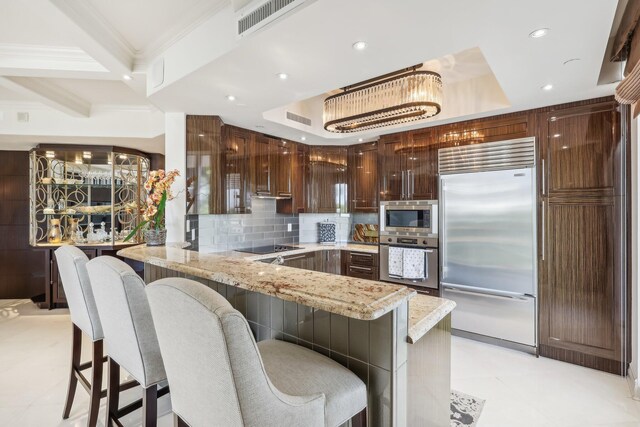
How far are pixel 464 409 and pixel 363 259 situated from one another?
2304 millimetres

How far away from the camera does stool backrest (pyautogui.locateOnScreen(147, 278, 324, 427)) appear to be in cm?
77

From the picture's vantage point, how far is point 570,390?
2.45 m

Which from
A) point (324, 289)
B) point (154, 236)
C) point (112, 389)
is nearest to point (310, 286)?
point (324, 289)

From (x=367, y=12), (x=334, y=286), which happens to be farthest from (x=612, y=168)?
(x=334, y=286)

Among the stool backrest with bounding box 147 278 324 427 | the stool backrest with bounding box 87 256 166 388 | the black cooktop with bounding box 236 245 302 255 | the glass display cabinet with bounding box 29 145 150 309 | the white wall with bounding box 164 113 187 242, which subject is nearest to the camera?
the stool backrest with bounding box 147 278 324 427

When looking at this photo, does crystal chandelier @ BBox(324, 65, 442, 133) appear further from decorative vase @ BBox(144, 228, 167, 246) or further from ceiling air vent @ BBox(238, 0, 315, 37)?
decorative vase @ BBox(144, 228, 167, 246)

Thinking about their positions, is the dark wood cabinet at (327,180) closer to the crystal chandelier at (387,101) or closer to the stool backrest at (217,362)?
the crystal chandelier at (387,101)

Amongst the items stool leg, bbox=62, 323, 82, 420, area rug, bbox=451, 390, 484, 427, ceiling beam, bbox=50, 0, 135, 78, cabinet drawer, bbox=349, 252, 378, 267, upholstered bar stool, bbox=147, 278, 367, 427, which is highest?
ceiling beam, bbox=50, 0, 135, 78

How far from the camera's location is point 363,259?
14.2 feet

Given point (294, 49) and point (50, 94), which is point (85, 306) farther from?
point (50, 94)

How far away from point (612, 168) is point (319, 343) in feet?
9.71

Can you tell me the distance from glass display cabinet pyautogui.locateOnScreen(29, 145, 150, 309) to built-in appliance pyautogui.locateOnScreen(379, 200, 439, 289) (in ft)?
11.9

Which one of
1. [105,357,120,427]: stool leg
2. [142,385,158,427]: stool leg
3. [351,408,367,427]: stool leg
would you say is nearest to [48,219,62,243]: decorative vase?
[105,357,120,427]: stool leg

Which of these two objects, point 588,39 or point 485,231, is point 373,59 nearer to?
point 588,39
